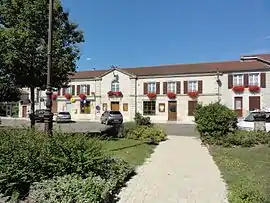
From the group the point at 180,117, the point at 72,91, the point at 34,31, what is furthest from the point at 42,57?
the point at 72,91

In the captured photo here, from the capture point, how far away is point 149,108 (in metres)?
47.4

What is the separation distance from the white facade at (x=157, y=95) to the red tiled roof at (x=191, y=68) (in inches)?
20.1

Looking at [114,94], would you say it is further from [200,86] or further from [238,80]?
[238,80]

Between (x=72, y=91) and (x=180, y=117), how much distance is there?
54.3 ft

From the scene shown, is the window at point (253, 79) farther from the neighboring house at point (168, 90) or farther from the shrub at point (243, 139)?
the shrub at point (243, 139)

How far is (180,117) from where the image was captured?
148ft

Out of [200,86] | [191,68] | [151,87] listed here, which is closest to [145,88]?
[151,87]

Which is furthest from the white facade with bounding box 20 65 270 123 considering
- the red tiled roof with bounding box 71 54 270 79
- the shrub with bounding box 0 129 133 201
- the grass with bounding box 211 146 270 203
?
the shrub with bounding box 0 129 133 201

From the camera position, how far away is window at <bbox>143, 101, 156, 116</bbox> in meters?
47.1

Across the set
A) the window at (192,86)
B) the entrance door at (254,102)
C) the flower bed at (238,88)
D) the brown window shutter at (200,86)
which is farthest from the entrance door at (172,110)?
the entrance door at (254,102)

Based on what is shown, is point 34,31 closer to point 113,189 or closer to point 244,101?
point 113,189

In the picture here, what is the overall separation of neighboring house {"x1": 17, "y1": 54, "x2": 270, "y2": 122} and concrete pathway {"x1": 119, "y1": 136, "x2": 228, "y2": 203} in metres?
30.1

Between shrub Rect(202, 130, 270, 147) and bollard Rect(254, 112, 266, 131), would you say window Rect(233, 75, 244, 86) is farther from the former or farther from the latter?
shrub Rect(202, 130, 270, 147)

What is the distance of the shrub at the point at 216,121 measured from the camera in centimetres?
1723
